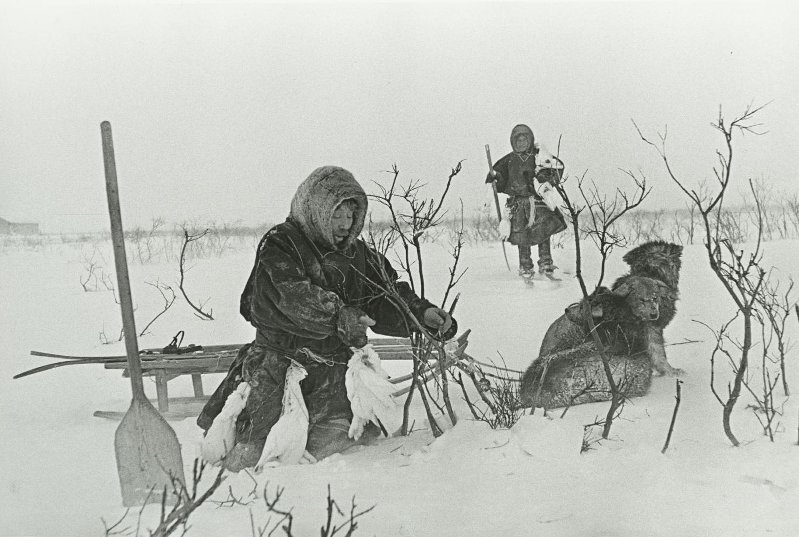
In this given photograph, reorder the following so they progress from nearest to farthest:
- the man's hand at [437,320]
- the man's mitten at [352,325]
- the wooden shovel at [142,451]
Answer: the wooden shovel at [142,451] → the man's mitten at [352,325] → the man's hand at [437,320]

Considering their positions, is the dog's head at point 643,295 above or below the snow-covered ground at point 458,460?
above

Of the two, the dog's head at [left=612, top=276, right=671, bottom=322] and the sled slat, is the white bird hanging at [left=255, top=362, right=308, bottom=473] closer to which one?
the sled slat

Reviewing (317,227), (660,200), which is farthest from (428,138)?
(660,200)

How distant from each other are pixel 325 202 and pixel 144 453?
107cm

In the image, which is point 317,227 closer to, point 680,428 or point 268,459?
point 268,459

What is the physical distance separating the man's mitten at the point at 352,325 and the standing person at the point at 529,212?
1.46 m

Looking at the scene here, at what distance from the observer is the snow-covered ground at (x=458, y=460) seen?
2.02 m

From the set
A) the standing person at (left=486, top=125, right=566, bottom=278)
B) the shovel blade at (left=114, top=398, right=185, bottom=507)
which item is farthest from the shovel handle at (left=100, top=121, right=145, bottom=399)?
the standing person at (left=486, top=125, right=566, bottom=278)

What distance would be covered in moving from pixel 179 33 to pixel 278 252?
0.92 meters

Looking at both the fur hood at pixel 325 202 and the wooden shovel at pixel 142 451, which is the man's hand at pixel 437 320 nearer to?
the fur hood at pixel 325 202

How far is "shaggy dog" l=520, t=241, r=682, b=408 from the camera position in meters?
2.71

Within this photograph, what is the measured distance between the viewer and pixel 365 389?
2.65m

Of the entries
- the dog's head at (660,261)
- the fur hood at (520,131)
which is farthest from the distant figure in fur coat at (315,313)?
the fur hood at (520,131)

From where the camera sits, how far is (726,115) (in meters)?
2.67
